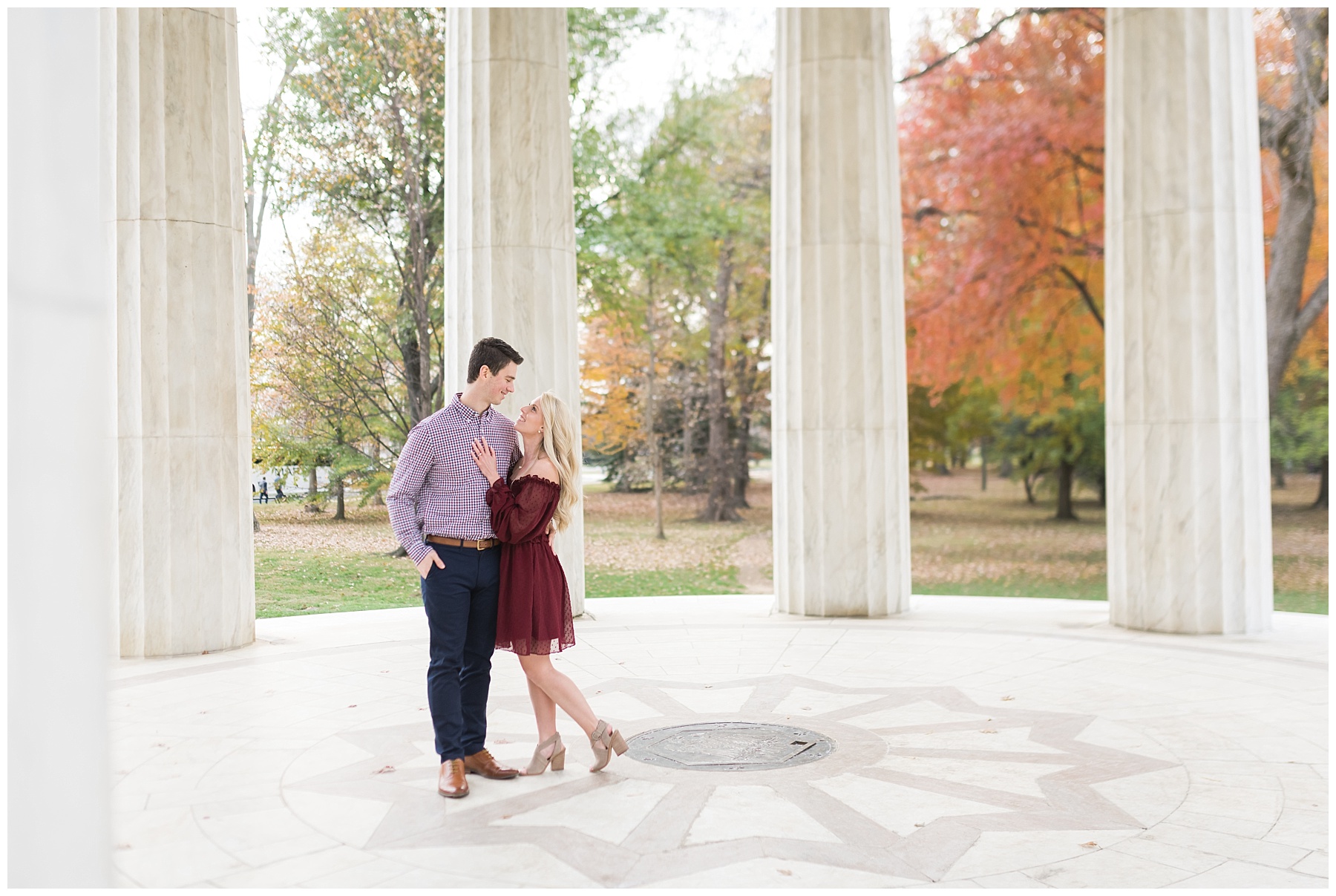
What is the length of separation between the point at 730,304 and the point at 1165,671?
20295 mm

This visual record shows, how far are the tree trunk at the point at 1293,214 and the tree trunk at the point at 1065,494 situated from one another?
23.9 ft

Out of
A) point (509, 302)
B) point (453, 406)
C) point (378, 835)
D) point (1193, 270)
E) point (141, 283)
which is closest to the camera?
point (378, 835)

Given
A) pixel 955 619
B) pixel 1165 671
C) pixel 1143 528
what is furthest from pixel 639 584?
pixel 1165 671

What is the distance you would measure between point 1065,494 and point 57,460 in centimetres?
2864

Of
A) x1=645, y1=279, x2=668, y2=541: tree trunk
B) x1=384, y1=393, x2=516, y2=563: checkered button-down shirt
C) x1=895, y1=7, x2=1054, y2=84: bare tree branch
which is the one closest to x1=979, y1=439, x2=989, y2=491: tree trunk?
x1=645, y1=279, x2=668, y2=541: tree trunk

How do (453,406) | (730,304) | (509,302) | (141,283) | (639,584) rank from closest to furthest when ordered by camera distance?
(453,406), (141,283), (509,302), (639,584), (730,304)

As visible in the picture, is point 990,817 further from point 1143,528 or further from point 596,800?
point 1143,528

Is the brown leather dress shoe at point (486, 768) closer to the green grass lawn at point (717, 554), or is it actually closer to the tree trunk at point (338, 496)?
the green grass lawn at point (717, 554)

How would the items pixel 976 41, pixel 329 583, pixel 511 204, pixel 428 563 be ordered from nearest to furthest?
pixel 428 563
pixel 511 204
pixel 329 583
pixel 976 41

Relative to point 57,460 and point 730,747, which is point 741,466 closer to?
point 730,747

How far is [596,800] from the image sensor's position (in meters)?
5.84

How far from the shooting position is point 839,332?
13.6 meters

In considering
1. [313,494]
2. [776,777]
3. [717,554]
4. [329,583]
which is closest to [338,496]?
[313,494]

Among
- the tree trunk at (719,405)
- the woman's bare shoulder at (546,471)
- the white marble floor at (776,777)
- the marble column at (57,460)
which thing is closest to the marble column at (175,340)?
the white marble floor at (776,777)
